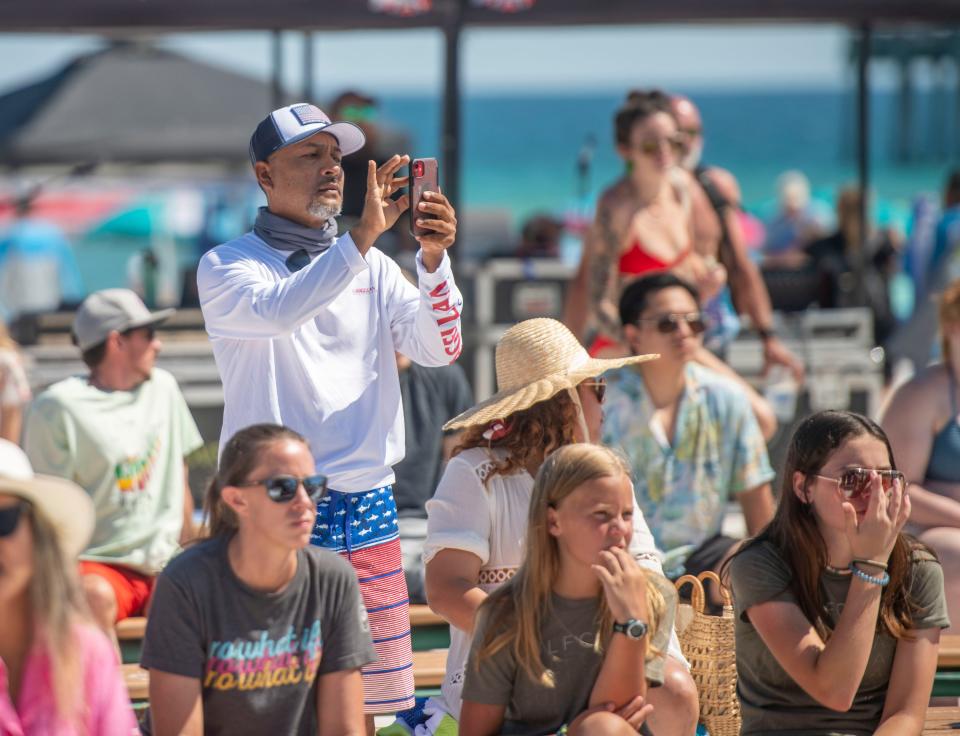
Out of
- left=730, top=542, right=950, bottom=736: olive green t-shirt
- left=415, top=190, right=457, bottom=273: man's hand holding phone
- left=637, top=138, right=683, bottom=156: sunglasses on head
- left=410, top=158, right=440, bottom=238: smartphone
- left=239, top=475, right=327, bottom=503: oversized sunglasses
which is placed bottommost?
left=730, top=542, right=950, bottom=736: olive green t-shirt

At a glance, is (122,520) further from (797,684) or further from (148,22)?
(148,22)

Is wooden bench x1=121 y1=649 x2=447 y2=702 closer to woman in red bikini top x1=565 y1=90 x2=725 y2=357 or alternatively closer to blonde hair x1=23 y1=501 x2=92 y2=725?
blonde hair x1=23 y1=501 x2=92 y2=725

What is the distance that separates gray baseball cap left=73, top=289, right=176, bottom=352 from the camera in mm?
4766

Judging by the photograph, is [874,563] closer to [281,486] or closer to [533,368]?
[533,368]

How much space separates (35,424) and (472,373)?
3.28 metres

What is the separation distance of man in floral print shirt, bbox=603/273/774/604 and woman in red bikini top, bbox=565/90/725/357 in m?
0.90

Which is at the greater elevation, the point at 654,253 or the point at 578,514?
the point at 654,253

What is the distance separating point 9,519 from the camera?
2.50 m

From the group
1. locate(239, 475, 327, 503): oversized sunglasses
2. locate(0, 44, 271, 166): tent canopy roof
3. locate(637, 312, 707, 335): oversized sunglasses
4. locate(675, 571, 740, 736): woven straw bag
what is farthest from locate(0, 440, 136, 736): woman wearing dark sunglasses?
locate(0, 44, 271, 166): tent canopy roof

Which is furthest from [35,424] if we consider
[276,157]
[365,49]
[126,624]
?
[365,49]

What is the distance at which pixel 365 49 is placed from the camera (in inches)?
3068

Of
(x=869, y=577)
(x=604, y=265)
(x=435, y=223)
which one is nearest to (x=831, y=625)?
(x=869, y=577)

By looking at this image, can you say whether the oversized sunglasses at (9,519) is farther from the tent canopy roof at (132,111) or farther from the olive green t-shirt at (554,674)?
the tent canopy roof at (132,111)

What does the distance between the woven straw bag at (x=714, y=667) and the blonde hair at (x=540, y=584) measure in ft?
2.43
